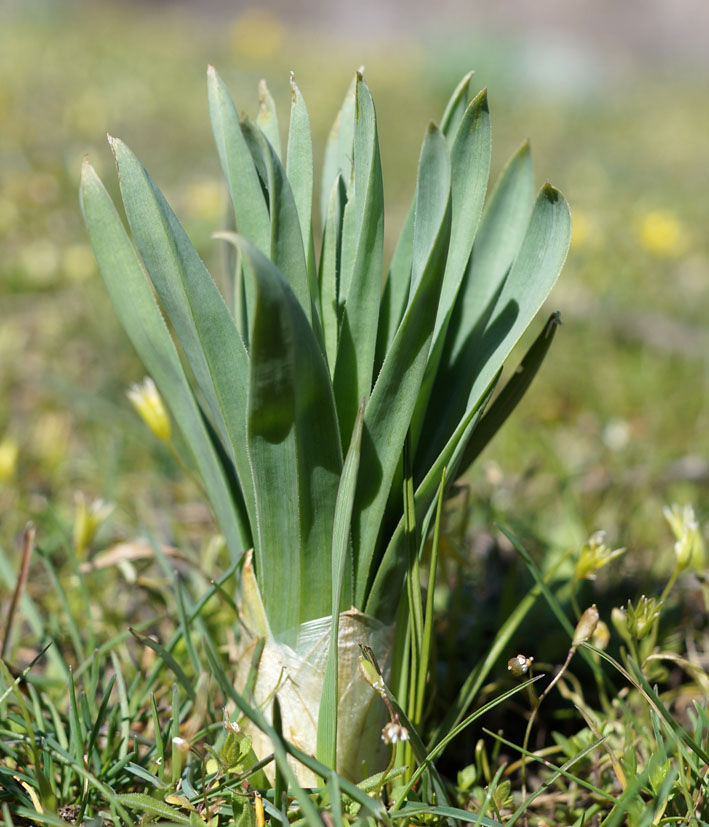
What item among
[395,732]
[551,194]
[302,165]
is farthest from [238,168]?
[395,732]

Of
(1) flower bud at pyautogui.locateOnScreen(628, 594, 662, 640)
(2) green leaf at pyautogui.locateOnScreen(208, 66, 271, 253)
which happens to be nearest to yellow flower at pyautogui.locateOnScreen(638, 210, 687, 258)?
(1) flower bud at pyautogui.locateOnScreen(628, 594, 662, 640)

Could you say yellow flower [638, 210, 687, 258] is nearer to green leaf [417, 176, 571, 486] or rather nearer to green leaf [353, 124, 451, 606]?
green leaf [417, 176, 571, 486]

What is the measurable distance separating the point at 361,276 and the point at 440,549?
531mm

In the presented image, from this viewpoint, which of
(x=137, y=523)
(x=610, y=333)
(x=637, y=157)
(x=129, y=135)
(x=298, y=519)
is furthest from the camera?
(x=637, y=157)

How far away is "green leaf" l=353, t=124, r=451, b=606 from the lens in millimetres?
791

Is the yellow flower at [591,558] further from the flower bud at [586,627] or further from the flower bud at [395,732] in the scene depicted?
the flower bud at [395,732]

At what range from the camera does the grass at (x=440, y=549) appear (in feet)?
3.18

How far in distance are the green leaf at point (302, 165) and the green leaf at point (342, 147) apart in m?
0.05

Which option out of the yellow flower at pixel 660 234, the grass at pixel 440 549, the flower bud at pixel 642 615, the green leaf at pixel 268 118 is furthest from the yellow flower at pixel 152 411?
the yellow flower at pixel 660 234

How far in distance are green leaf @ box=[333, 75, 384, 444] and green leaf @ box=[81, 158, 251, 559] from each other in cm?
19

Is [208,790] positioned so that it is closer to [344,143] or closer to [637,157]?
[344,143]

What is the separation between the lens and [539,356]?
96 centimetres

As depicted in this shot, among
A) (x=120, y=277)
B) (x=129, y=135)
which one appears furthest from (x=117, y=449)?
(x=129, y=135)

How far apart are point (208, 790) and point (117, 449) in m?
1.21
